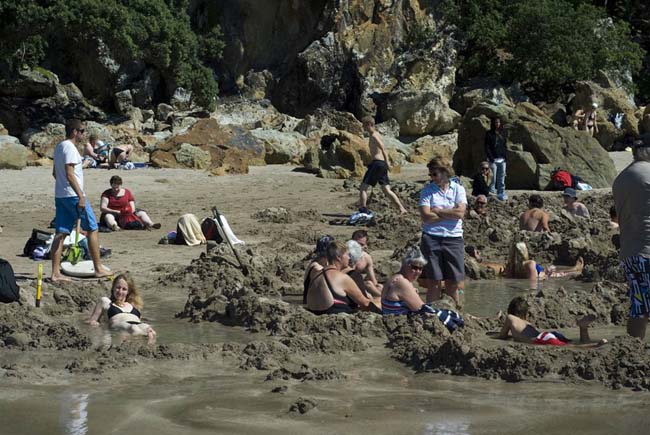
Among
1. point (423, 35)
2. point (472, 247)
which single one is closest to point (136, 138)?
point (423, 35)

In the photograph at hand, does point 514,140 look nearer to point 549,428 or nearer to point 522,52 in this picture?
point 522,52

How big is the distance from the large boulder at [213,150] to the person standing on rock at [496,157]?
5.33m

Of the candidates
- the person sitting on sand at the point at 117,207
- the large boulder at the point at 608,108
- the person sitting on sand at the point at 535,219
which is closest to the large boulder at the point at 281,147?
the large boulder at the point at 608,108

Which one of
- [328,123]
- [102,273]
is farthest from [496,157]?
[328,123]

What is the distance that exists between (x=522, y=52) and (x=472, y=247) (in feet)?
63.1

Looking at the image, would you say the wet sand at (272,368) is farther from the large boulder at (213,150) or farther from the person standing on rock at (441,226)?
the large boulder at (213,150)

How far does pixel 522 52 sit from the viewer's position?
31.9 meters

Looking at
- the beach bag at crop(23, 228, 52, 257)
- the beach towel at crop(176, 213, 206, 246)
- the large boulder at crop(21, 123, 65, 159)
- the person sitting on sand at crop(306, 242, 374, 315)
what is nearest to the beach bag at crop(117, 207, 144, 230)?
the beach towel at crop(176, 213, 206, 246)

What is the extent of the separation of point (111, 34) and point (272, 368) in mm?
20374

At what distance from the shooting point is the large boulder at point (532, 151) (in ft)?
65.8

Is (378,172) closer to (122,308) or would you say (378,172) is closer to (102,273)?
(102,273)

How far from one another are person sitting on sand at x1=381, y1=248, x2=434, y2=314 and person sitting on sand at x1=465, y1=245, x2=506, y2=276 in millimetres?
3780

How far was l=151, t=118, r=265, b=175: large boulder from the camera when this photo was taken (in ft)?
72.8

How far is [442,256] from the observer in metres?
9.62
